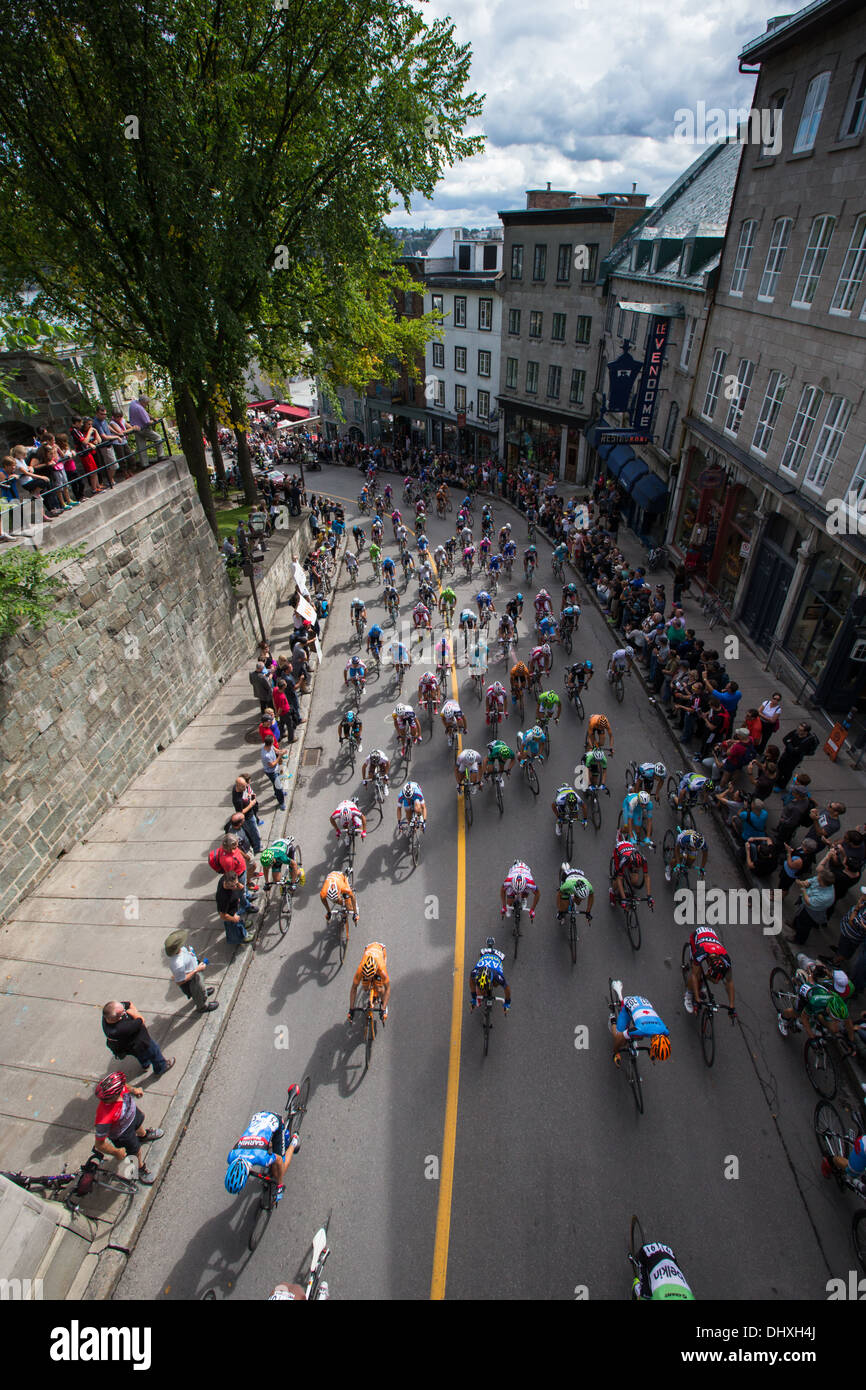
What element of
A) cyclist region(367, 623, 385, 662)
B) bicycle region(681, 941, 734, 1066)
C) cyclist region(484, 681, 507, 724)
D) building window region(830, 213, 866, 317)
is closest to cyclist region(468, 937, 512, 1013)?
bicycle region(681, 941, 734, 1066)

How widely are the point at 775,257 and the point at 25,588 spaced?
1829cm

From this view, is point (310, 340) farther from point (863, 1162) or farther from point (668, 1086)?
point (863, 1162)

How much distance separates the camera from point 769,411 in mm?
16078

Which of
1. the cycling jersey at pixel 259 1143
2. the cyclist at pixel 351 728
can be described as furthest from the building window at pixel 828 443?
the cycling jersey at pixel 259 1143

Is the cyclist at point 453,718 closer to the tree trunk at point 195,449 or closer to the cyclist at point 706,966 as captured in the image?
the cyclist at point 706,966

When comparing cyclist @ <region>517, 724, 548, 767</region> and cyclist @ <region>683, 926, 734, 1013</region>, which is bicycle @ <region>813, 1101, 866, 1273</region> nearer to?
cyclist @ <region>683, 926, 734, 1013</region>

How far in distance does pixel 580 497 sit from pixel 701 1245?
101 feet

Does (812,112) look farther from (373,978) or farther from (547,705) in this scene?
(373,978)

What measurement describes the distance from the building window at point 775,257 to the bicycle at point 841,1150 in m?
17.4

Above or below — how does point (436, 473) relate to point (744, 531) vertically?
below

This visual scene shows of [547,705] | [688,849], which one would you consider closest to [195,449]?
[547,705]

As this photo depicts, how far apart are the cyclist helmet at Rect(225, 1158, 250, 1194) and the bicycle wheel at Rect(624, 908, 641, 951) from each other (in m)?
5.94

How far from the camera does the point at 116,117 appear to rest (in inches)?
469

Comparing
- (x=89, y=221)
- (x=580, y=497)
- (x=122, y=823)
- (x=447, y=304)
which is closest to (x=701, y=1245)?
(x=122, y=823)
